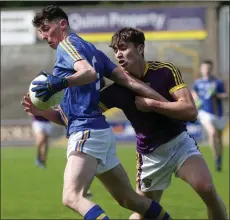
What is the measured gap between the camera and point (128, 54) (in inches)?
230

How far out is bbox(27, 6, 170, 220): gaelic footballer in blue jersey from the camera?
5.23 metres

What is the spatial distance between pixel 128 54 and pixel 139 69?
175 millimetres

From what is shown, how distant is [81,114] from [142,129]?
0.70 metres

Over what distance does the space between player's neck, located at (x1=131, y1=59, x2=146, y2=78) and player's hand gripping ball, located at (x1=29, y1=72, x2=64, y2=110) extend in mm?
669

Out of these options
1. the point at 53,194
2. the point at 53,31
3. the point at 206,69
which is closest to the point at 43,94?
the point at 53,31

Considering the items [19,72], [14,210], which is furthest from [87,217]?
[19,72]

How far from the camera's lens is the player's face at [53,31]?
565cm

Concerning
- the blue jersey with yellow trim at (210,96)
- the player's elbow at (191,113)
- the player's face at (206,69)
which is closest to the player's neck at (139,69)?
the player's elbow at (191,113)

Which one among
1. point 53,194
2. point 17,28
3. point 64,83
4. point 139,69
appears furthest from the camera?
point 17,28

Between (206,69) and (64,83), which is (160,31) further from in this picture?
(64,83)

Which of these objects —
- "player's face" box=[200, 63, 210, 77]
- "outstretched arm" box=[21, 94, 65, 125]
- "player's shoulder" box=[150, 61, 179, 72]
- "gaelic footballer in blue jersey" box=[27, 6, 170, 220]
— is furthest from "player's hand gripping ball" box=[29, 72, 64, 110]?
"player's face" box=[200, 63, 210, 77]

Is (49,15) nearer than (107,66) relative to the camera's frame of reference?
Yes

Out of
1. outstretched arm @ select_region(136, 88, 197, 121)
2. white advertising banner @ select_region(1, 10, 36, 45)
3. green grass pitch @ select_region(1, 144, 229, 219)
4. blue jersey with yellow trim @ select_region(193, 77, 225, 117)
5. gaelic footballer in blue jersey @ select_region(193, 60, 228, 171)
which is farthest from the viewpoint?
white advertising banner @ select_region(1, 10, 36, 45)

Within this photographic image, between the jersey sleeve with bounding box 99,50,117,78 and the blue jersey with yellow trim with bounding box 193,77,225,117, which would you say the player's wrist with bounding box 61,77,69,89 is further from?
the blue jersey with yellow trim with bounding box 193,77,225,117
